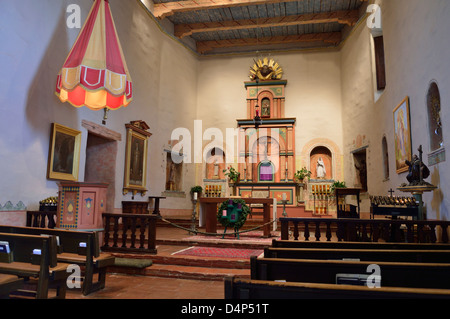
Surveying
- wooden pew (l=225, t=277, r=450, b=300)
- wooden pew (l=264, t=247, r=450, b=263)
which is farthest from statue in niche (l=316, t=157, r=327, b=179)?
wooden pew (l=225, t=277, r=450, b=300)

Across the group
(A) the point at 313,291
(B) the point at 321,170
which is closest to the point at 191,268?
(A) the point at 313,291

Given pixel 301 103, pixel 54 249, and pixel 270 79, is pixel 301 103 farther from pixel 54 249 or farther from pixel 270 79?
pixel 54 249

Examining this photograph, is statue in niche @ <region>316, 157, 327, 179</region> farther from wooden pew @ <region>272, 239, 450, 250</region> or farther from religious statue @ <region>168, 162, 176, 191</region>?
wooden pew @ <region>272, 239, 450, 250</region>

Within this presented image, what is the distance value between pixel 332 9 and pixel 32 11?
33.6ft

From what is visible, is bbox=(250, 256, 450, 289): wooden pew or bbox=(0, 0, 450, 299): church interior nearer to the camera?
bbox=(250, 256, 450, 289): wooden pew

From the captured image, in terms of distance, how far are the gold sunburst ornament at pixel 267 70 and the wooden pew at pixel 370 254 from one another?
1218 centimetres

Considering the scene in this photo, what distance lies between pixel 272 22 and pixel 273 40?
4.93ft

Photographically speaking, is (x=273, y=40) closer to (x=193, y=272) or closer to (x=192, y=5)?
(x=192, y=5)

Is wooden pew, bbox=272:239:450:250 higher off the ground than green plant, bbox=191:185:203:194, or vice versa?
green plant, bbox=191:185:203:194

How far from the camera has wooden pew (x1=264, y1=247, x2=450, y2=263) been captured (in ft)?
9.79

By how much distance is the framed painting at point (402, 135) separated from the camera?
24.1 ft

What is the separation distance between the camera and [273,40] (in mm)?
14719

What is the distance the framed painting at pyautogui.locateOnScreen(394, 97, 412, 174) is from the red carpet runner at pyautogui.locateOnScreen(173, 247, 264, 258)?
400 centimetres

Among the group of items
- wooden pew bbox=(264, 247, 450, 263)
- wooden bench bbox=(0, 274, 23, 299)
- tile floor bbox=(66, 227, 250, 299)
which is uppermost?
wooden pew bbox=(264, 247, 450, 263)
